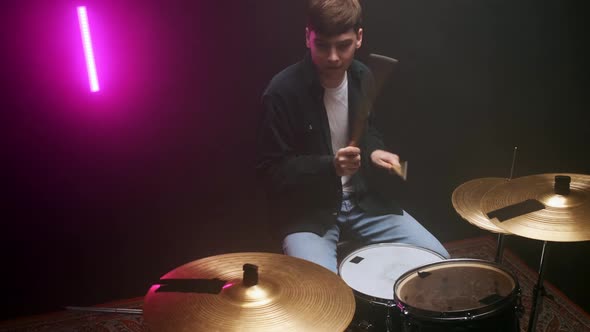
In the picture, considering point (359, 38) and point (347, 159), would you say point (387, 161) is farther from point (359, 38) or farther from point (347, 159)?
point (359, 38)

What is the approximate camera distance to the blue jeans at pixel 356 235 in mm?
2346

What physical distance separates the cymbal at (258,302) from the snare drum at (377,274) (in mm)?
279

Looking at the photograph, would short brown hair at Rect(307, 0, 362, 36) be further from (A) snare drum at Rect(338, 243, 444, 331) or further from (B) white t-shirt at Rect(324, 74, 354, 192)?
(A) snare drum at Rect(338, 243, 444, 331)

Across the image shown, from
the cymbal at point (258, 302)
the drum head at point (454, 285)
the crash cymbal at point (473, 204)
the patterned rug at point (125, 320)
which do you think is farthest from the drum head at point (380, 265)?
the patterned rug at point (125, 320)

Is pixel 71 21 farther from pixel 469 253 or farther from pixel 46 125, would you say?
pixel 469 253

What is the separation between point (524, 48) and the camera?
10.5 ft

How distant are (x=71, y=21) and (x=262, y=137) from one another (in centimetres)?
102

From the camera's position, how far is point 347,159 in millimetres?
2314

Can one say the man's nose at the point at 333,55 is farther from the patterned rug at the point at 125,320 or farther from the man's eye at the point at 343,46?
the patterned rug at the point at 125,320

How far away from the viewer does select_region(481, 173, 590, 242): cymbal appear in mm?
1957

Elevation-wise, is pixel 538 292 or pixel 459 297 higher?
pixel 459 297

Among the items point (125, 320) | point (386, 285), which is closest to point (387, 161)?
point (386, 285)

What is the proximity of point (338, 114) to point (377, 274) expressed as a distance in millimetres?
810

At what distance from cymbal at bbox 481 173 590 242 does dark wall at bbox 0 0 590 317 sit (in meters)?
0.96
